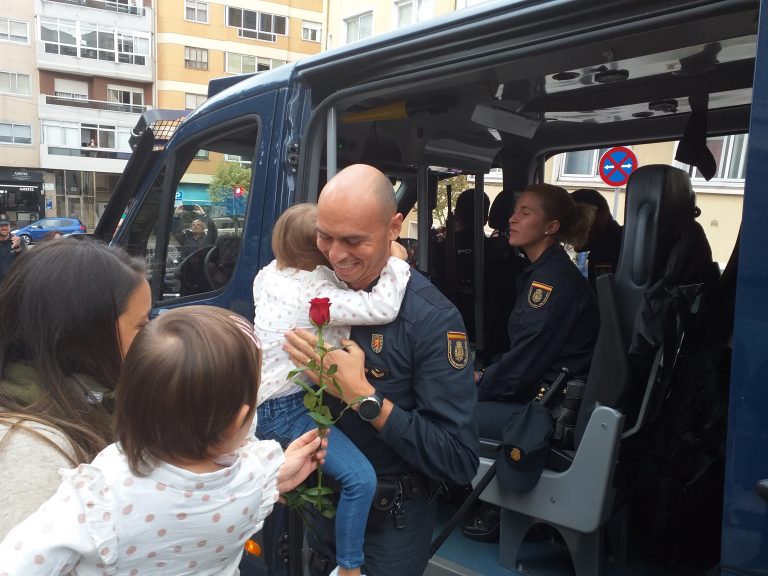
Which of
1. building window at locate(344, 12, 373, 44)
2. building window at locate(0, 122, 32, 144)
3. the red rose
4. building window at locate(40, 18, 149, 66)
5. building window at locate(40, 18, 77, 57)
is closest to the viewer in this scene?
the red rose

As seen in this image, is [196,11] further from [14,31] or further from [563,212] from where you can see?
[563,212]

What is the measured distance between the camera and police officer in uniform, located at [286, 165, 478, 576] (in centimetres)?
151

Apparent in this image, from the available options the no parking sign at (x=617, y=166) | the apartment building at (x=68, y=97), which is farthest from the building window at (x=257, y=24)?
the no parking sign at (x=617, y=166)

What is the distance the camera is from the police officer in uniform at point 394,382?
1508 millimetres

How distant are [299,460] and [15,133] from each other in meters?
39.4

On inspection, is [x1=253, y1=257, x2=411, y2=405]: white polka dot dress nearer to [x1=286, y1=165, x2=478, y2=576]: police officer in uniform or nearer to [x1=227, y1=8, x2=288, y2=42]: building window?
[x1=286, y1=165, x2=478, y2=576]: police officer in uniform

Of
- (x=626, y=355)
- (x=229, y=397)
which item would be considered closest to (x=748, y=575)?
(x=626, y=355)

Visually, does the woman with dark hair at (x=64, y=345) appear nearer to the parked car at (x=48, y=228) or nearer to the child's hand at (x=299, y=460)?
the child's hand at (x=299, y=460)

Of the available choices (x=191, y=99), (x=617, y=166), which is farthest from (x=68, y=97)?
(x=617, y=166)

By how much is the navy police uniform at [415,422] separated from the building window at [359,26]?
71.3 feet

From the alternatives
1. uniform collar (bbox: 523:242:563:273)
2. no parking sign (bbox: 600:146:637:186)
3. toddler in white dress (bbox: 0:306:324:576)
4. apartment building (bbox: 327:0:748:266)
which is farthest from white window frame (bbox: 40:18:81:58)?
toddler in white dress (bbox: 0:306:324:576)

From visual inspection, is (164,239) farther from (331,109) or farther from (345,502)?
(345,502)

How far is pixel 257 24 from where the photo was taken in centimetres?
3522

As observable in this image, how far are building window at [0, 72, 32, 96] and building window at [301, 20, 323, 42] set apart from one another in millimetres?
16499
